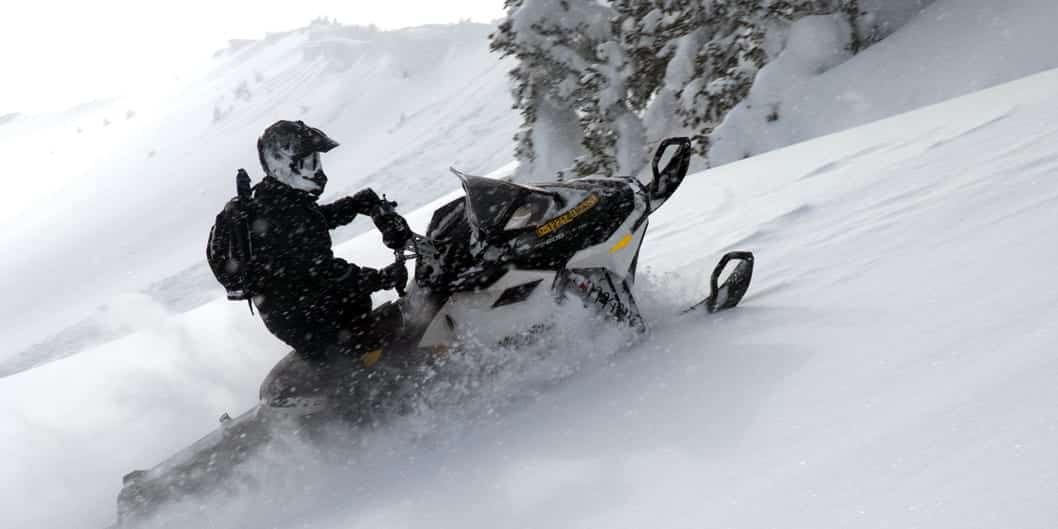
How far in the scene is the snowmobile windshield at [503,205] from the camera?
433cm

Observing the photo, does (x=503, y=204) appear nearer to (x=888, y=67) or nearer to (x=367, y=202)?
(x=367, y=202)

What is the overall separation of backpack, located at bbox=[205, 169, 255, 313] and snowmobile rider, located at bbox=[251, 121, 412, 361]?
0.11 ft

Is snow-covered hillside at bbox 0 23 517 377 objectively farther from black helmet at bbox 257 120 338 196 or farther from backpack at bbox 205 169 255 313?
black helmet at bbox 257 120 338 196

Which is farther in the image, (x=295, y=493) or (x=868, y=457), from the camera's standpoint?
(x=295, y=493)

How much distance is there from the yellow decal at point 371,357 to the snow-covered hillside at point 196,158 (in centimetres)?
585

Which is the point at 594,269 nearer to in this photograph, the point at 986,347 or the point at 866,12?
the point at 986,347

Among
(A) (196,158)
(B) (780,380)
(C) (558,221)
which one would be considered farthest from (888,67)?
(A) (196,158)

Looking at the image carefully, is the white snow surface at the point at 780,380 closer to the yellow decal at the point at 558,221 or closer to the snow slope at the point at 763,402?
the snow slope at the point at 763,402

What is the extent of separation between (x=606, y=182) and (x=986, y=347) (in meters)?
2.06

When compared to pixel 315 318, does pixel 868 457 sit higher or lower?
lower

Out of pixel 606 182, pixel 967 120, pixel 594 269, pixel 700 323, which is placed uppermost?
pixel 606 182

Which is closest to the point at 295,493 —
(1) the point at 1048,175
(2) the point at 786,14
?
(1) the point at 1048,175

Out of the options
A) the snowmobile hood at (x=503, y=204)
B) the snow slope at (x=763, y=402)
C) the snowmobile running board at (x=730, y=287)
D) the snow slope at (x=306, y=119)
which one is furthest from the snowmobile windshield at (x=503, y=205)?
the snow slope at (x=306, y=119)

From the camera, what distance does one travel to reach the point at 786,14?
1369cm
